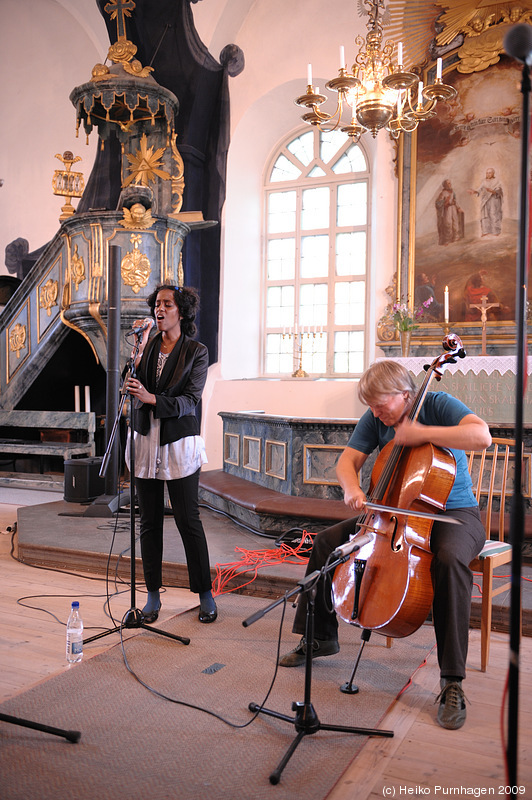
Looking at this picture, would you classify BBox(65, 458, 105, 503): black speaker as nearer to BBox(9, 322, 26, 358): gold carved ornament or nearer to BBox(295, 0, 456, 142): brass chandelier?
BBox(9, 322, 26, 358): gold carved ornament

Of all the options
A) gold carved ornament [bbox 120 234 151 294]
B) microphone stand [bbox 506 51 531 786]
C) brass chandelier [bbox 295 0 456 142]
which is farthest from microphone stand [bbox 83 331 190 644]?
gold carved ornament [bbox 120 234 151 294]

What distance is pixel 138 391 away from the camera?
3145mm

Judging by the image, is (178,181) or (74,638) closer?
(74,638)

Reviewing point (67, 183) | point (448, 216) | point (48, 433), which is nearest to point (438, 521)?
point (448, 216)

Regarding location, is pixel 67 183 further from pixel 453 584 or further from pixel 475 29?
pixel 453 584

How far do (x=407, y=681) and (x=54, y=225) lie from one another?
419 inches

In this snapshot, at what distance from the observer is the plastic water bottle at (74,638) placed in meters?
2.93

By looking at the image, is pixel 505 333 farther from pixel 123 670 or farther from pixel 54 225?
pixel 54 225

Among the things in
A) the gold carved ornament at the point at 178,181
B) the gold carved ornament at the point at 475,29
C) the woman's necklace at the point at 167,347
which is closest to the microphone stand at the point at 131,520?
the woman's necklace at the point at 167,347

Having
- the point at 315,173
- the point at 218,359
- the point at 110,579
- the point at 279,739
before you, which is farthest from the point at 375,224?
the point at 279,739

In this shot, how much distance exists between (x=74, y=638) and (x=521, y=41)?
2.76m

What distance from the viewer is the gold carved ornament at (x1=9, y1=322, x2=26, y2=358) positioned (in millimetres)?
9055

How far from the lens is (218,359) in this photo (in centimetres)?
939

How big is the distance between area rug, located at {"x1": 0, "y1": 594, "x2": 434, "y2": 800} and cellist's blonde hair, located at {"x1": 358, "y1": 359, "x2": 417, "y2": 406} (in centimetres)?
98
